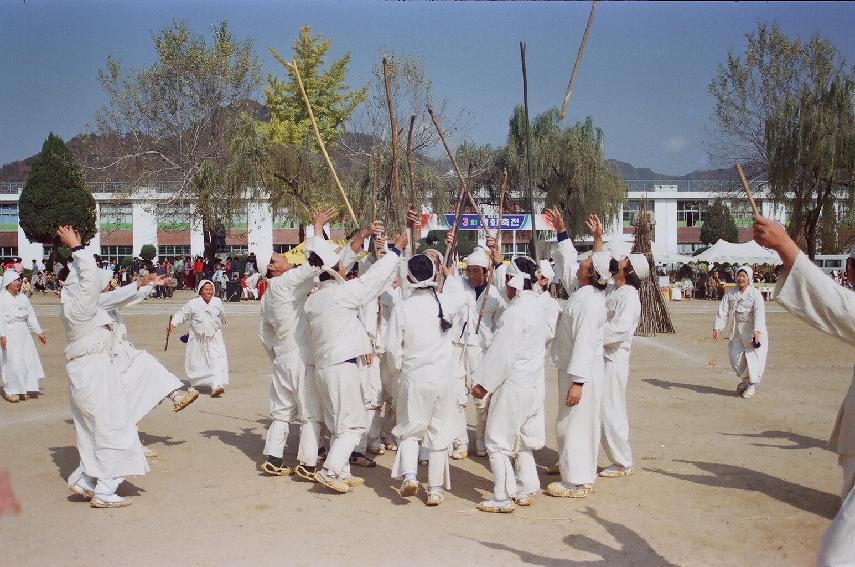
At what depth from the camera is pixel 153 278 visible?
7.84 m

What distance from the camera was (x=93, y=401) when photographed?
689cm

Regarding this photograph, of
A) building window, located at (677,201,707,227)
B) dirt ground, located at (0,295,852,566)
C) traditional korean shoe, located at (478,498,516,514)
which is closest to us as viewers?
dirt ground, located at (0,295,852,566)

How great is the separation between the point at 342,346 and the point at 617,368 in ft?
8.12

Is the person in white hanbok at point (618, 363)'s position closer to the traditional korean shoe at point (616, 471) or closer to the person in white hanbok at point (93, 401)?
the traditional korean shoe at point (616, 471)

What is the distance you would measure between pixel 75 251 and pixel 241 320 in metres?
18.2

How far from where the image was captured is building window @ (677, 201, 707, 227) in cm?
6481

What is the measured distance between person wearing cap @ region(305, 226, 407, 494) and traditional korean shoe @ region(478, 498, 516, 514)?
1.22m

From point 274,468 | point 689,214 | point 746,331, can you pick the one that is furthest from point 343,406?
point 689,214

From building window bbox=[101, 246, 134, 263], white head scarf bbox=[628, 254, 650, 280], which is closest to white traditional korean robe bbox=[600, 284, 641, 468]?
white head scarf bbox=[628, 254, 650, 280]

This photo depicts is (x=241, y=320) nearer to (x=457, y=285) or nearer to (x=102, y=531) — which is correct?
(x=457, y=285)

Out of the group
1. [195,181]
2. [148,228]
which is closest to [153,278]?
[195,181]

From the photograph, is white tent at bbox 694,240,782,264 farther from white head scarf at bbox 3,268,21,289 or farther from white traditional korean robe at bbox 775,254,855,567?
white traditional korean robe at bbox 775,254,855,567

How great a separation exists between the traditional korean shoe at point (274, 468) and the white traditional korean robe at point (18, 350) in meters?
5.71

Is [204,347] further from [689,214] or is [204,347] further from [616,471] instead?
[689,214]
